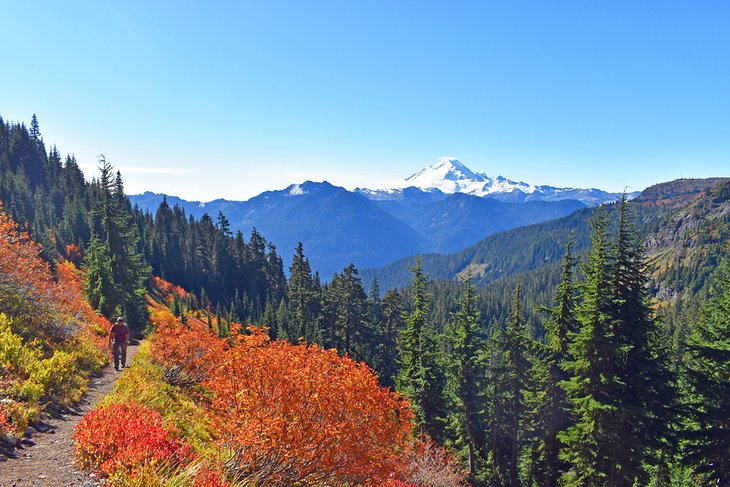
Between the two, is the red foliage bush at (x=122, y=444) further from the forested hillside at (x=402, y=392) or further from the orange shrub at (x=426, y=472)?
the orange shrub at (x=426, y=472)

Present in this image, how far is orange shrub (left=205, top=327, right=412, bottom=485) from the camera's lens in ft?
29.0

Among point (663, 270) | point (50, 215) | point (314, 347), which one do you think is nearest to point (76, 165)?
point (50, 215)

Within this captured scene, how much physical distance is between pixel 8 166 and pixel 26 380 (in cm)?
14507

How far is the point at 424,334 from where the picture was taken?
31891 millimetres

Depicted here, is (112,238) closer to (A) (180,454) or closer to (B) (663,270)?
(A) (180,454)

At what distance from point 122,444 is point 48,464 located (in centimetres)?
145

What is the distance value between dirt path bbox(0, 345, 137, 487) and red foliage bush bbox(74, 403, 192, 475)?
30 cm

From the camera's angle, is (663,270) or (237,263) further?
(663,270)

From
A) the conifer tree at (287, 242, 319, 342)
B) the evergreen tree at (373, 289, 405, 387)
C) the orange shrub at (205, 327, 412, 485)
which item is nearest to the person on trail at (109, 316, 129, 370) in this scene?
the orange shrub at (205, 327, 412, 485)

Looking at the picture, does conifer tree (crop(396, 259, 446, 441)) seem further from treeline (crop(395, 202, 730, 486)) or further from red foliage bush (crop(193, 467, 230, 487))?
red foliage bush (crop(193, 467, 230, 487))

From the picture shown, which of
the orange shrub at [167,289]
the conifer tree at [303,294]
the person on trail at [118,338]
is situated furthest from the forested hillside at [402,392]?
the orange shrub at [167,289]

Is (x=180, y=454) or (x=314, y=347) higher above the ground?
(x=314, y=347)

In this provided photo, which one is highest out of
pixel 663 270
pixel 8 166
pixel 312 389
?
pixel 8 166

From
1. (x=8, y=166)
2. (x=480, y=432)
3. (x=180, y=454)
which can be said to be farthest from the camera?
(x=8, y=166)
